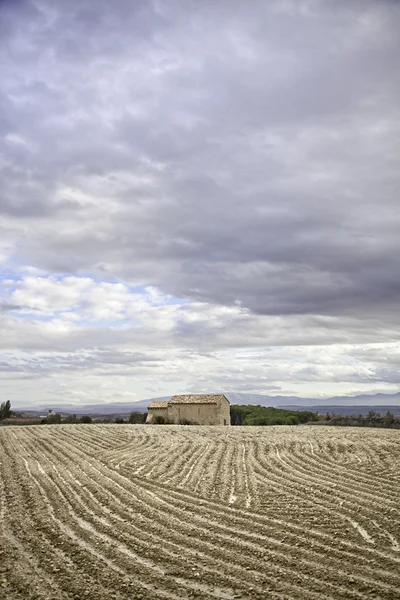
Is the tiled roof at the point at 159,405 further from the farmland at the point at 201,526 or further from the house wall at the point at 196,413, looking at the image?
the farmland at the point at 201,526

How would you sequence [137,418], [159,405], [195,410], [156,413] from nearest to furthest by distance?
[195,410] → [156,413] → [159,405] → [137,418]

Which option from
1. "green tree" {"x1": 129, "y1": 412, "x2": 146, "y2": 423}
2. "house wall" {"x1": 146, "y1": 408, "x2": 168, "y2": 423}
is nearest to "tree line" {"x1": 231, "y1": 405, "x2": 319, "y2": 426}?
"green tree" {"x1": 129, "y1": 412, "x2": 146, "y2": 423}

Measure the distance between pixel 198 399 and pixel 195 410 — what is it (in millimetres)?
1408

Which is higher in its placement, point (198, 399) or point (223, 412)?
point (198, 399)

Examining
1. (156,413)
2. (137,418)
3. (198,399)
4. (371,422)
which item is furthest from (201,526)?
(137,418)

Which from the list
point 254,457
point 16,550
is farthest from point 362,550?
point 254,457

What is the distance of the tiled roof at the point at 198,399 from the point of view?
60281mm

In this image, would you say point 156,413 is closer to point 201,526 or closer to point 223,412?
point 223,412

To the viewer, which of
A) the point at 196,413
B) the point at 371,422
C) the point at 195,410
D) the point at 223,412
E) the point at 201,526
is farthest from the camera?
the point at 223,412

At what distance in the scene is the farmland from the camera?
11.2m

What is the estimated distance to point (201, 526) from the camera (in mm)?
15172

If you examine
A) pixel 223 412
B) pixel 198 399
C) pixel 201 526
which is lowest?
pixel 201 526

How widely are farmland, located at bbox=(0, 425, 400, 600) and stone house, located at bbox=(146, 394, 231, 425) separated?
30.5 m

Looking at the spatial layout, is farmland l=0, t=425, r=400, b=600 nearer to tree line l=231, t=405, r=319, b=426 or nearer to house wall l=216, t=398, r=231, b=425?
house wall l=216, t=398, r=231, b=425
